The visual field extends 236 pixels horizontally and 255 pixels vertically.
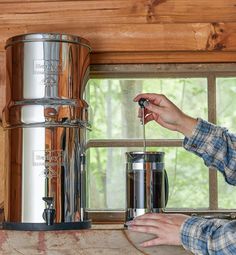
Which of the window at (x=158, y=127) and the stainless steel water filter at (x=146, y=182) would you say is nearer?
the stainless steel water filter at (x=146, y=182)

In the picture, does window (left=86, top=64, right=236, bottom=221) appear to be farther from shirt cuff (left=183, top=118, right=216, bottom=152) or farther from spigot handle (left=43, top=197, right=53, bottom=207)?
spigot handle (left=43, top=197, right=53, bottom=207)

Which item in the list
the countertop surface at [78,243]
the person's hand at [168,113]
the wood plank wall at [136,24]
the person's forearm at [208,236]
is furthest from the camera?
the wood plank wall at [136,24]

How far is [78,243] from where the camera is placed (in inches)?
61.2

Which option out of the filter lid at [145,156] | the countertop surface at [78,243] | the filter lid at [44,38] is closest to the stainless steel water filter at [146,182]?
the filter lid at [145,156]

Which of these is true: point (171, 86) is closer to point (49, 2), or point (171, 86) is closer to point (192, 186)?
point (192, 186)

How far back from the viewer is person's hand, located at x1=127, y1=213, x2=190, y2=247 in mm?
1508

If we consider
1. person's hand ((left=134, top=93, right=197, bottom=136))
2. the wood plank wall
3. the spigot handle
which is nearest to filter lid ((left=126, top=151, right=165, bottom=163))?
person's hand ((left=134, top=93, right=197, bottom=136))

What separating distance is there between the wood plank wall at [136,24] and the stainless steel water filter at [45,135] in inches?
8.7

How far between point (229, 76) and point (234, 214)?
398mm

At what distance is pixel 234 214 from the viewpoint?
1.80m

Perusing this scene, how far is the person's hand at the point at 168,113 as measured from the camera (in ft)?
5.60

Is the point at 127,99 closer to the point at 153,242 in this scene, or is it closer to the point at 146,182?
the point at 146,182

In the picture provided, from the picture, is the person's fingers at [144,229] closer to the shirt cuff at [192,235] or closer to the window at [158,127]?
the shirt cuff at [192,235]

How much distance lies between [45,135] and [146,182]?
10.4 inches
